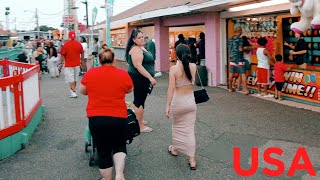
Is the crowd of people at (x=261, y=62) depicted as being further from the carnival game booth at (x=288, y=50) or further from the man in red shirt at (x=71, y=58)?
the man in red shirt at (x=71, y=58)

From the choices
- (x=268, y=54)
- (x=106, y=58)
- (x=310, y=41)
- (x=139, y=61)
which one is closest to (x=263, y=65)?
(x=268, y=54)

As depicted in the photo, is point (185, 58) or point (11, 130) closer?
point (185, 58)

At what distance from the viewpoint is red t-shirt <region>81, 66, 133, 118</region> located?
13.3 ft

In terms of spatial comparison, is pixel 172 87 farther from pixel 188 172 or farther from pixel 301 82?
pixel 301 82

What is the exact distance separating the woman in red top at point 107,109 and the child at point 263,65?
20.2 ft

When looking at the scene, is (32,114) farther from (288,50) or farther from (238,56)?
(288,50)

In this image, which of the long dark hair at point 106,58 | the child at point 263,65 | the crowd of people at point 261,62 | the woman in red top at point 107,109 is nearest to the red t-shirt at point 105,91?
the woman in red top at point 107,109

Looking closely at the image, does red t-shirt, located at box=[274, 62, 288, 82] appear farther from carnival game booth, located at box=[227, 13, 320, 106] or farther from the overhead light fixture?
the overhead light fixture

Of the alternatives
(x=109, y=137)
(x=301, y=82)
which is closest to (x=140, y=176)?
(x=109, y=137)

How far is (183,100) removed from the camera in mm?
4961

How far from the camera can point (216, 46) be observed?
12117mm

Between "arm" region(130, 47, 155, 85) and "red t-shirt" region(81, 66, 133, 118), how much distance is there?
6.12 feet

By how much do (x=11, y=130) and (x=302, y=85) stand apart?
21.5 ft

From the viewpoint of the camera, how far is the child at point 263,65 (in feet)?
31.3
